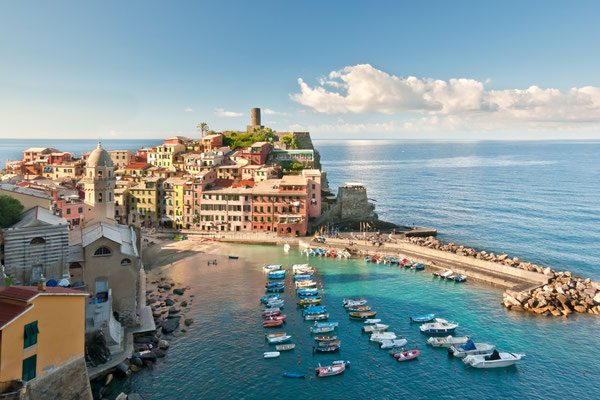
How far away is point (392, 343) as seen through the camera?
37.7 metres

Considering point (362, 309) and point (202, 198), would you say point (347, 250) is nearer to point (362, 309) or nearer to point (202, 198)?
point (362, 309)

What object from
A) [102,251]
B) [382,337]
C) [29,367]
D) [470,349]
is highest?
[102,251]

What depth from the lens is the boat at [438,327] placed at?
40281 mm

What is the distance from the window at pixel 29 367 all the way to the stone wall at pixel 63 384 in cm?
32

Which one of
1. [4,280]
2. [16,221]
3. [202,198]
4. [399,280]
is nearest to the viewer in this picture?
[4,280]

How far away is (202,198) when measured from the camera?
7869 centimetres

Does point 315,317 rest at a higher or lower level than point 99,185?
lower

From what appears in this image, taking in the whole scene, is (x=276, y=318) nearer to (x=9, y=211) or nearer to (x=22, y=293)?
(x=22, y=293)

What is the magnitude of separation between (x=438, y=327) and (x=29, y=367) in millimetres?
34998

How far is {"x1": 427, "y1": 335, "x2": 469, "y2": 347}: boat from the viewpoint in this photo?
1497 inches

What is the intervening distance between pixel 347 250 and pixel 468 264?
64.8 ft

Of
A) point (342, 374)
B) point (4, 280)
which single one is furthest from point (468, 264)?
point (4, 280)

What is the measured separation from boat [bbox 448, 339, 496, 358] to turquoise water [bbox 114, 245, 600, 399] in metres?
0.72

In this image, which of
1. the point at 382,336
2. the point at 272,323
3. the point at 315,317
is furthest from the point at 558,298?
the point at 272,323
